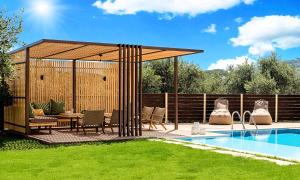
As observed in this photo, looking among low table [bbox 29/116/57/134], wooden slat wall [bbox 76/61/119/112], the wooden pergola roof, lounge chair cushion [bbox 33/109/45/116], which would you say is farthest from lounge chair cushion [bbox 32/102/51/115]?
low table [bbox 29/116/57/134]

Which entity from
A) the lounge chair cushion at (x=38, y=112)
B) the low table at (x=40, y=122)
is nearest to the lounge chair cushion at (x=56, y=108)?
the lounge chair cushion at (x=38, y=112)

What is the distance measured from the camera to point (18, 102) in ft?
46.3

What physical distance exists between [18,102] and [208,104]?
10004mm

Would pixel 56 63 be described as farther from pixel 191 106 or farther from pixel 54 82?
pixel 191 106

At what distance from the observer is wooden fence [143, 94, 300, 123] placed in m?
20.2

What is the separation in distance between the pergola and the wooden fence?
302cm

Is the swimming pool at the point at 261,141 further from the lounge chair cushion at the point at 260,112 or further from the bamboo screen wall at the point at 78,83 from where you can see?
the bamboo screen wall at the point at 78,83

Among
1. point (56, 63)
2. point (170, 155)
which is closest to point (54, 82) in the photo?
point (56, 63)

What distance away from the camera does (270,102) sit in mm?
22656

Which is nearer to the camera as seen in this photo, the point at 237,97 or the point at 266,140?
the point at 266,140

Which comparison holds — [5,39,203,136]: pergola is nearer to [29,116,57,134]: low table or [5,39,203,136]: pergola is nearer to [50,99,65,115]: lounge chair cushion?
[29,116,57,134]: low table

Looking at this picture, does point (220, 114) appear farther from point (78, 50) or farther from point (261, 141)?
point (78, 50)

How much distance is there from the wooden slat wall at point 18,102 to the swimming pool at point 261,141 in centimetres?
496

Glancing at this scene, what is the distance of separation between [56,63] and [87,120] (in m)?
4.06
